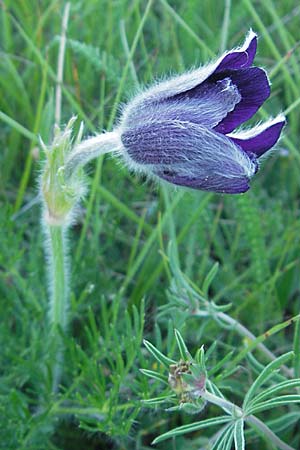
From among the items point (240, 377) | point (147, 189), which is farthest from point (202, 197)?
point (240, 377)

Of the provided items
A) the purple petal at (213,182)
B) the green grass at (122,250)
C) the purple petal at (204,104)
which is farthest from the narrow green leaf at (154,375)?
the purple petal at (204,104)

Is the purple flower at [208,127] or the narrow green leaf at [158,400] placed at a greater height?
the purple flower at [208,127]

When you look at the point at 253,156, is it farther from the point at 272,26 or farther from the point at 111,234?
the point at 272,26

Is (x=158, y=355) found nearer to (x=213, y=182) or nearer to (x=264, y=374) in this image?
(x=264, y=374)

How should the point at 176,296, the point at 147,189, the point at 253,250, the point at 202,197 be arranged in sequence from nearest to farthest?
1. the point at 176,296
2. the point at 253,250
3. the point at 202,197
4. the point at 147,189

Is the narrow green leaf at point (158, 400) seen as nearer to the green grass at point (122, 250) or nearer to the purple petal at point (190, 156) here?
the green grass at point (122, 250)

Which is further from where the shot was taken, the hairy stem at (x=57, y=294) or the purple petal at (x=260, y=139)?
the hairy stem at (x=57, y=294)

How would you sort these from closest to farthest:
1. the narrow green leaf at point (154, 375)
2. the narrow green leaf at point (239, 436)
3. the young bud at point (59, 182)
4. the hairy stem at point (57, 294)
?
the narrow green leaf at point (239, 436) < the narrow green leaf at point (154, 375) < the young bud at point (59, 182) < the hairy stem at point (57, 294)
